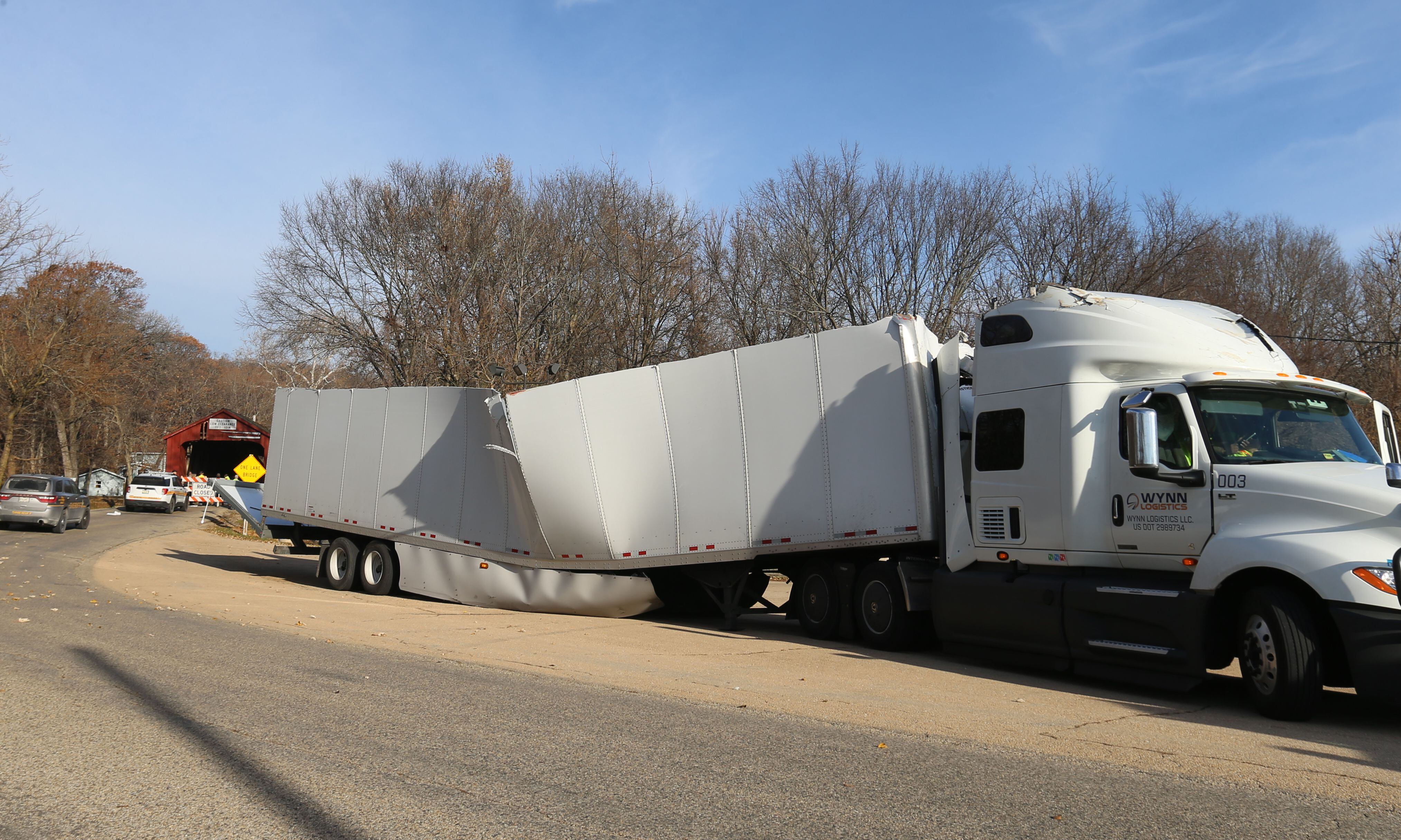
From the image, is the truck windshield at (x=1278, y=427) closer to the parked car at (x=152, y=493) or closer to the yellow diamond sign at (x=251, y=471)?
the yellow diamond sign at (x=251, y=471)

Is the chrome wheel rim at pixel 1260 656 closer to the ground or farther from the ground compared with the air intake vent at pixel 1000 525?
closer to the ground

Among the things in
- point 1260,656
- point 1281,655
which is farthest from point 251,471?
point 1281,655

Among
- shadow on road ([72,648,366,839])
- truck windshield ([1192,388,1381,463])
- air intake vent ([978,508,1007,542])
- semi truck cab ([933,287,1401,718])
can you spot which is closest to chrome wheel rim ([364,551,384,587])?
shadow on road ([72,648,366,839])

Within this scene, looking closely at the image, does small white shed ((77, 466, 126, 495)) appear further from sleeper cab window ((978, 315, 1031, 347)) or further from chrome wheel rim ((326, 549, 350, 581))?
sleeper cab window ((978, 315, 1031, 347))

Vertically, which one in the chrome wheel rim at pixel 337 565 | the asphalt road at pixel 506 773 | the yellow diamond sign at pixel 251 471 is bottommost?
the asphalt road at pixel 506 773

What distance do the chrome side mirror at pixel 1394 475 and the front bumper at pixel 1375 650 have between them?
0.95 meters

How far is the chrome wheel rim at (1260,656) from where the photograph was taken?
757 cm

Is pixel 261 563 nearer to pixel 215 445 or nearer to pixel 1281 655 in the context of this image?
pixel 1281 655

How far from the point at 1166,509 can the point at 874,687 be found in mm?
3000

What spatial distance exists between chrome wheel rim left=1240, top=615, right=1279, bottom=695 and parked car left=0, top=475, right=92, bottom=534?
103 ft

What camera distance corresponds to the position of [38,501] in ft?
94.4

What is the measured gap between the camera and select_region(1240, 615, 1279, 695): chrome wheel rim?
7570mm

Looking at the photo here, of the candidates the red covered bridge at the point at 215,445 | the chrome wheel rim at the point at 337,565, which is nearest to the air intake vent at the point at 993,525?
the chrome wheel rim at the point at 337,565

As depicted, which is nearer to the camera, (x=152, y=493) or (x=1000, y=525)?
(x=1000, y=525)
